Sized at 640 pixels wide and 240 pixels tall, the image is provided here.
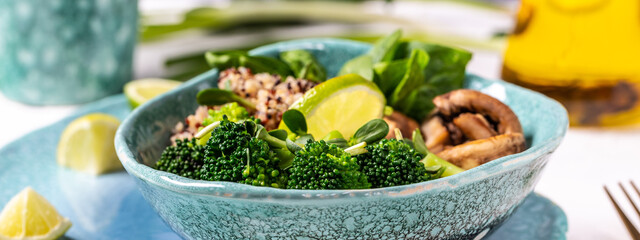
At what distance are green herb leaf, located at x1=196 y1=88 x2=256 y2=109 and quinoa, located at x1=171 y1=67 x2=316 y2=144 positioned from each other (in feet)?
0.08

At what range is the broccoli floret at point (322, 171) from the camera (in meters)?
1.13

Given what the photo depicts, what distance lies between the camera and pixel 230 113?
4.79ft

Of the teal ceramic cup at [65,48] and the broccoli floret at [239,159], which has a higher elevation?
the broccoli floret at [239,159]

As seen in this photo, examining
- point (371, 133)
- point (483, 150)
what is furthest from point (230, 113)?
point (483, 150)

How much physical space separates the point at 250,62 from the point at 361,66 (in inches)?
12.6

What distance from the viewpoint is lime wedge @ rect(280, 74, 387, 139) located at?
1406mm

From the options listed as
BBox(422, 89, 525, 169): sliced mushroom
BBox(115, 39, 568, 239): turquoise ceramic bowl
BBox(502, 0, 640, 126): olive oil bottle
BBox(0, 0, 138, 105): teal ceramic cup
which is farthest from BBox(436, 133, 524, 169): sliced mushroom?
BBox(0, 0, 138, 105): teal ceramic cup

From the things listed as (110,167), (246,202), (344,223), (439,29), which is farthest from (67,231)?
(439,29)

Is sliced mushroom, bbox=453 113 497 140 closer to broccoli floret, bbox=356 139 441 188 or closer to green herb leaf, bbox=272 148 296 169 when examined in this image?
broccoli floret, bbox=356 139 441 188

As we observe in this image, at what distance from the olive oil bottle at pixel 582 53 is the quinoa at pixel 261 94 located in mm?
926

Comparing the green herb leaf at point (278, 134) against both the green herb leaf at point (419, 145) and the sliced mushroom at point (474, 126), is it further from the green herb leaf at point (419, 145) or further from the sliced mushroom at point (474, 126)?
the sliced mushroom at point (474, 126)

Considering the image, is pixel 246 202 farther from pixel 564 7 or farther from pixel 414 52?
pixel 564 7

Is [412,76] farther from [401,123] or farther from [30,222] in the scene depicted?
[30,222]

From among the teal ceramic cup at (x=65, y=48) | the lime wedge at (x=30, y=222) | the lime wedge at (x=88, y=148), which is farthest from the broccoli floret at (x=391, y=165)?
the teal ceramic cup at (x=65, y=48)
